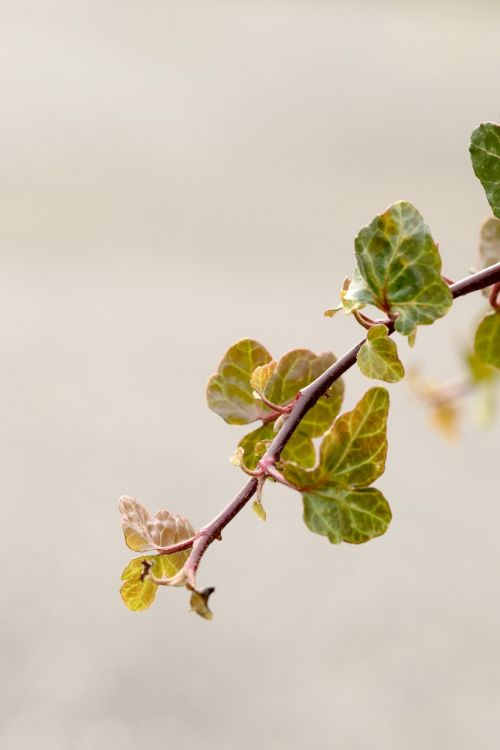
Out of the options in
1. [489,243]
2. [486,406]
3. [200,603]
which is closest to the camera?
[200,603]

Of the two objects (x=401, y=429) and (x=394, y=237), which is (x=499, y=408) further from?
(x=401, y=429)

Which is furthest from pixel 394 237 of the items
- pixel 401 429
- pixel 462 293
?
pixel 401 429

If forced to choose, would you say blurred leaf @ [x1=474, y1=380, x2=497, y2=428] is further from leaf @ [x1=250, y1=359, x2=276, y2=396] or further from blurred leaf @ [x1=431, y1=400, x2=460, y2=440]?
leaf @ [x1=250, y1=359, x2=276, y2=396]

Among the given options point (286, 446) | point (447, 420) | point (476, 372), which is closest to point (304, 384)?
point (286, 446)

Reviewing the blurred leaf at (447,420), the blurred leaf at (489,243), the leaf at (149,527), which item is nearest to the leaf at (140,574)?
the leaf at (149,527)

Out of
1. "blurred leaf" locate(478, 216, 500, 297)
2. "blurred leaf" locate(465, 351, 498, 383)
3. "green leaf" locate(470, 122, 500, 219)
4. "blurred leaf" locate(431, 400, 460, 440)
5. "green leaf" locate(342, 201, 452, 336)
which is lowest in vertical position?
"blurred leaf" locate(431, 400, 460, 440)

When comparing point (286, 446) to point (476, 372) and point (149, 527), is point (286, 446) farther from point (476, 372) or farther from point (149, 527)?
point (476, 372)

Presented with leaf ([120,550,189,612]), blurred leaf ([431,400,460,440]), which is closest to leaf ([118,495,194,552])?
leaf ([120,550,189,612])

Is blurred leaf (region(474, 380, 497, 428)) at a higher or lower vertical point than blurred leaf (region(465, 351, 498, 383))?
lower
